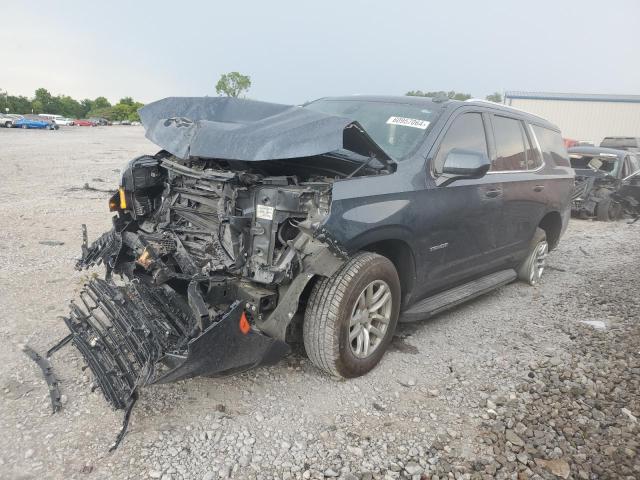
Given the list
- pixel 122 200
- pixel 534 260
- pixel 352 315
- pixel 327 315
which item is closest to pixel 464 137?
pixel 352 315

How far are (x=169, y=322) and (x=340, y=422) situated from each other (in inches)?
45.8

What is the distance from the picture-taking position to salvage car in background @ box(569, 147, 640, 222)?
1094 centimetres

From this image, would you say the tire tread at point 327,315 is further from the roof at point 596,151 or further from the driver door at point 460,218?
the roof at point 596,151

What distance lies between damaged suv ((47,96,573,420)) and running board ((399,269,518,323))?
0.02 metres

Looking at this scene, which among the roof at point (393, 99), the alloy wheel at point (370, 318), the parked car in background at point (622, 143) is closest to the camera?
the alloy wheel at point (370, 318)

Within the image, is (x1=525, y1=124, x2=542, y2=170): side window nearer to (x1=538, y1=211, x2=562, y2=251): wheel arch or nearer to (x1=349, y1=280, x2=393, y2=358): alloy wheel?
(x1=538, y1=211, x2=562, y2=251): wheel arch

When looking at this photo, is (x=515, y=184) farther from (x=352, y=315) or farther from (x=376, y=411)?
(x=376, y=411)

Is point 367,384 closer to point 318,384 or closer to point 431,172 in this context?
point 318,384

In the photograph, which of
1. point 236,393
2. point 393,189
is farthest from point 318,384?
point 393,189

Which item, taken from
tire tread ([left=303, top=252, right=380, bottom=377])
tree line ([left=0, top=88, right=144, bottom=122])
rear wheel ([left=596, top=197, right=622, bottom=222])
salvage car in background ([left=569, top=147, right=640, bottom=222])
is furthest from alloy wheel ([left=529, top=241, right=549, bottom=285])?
tree line ([left=0, top=88, right=144, bottom=122])

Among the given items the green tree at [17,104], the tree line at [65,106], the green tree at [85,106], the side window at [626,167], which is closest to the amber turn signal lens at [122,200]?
the side window at [626,167]

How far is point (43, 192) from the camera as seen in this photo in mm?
9391

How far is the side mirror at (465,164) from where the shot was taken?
3.44 meters

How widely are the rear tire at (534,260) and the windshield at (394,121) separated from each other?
2.33 metres
